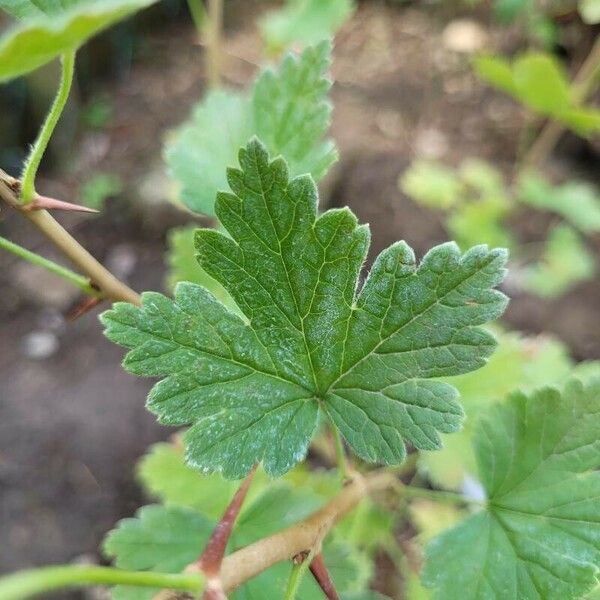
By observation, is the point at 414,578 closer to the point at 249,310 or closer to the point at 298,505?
the point at 298,505

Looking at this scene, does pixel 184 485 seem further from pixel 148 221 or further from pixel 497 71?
pixel 148 221

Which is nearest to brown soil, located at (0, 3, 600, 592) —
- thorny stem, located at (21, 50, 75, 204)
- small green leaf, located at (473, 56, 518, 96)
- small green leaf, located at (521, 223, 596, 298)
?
small green leaf, located at (521, 223, 596, 298)

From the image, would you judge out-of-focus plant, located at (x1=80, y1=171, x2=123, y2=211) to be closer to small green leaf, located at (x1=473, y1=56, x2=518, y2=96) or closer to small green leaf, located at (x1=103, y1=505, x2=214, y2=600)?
small green leaf, located at (x1=473, y1=56, x2=518, y2=96)

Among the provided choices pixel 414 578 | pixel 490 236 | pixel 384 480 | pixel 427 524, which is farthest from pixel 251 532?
Answer: pixel 490 236

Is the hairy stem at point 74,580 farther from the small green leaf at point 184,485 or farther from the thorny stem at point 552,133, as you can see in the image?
the thorny stem at point 552,133

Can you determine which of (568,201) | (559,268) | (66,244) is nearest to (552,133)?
(568,201)

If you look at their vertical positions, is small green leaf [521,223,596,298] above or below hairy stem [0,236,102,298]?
above
